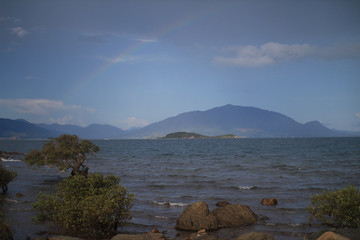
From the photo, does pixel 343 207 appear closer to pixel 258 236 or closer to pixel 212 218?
pixel 258 236

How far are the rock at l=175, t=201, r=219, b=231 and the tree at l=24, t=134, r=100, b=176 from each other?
25203 mm

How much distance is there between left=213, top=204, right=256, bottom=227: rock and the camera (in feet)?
64.1

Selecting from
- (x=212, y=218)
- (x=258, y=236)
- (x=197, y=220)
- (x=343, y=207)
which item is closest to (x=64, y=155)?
(x=197, y=220)

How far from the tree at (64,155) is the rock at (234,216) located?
26.2 metres

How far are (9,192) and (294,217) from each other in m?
29.3

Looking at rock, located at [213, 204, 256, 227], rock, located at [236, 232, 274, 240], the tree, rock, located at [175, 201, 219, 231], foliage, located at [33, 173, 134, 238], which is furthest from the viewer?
the tree

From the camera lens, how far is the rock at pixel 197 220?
18797 millimetres

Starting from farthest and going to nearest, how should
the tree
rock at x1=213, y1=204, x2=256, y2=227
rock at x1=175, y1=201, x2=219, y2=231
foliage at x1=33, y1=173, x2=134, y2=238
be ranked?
the tree, rock at x1=213, y1=204, x2=256, y2=227, rock at x1=175, y1=201, x2=219, y2=231, foliage at x1=33, y1=173, x2=134, y2=238

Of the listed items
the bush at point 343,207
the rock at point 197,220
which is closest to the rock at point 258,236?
the bush at point 343,207

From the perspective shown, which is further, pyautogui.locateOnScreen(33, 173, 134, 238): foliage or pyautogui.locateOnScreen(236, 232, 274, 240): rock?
pyautogui.locateOnScreen(33, 173, 134, 238): foliage

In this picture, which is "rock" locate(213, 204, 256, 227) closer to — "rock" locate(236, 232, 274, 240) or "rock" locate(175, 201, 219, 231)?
"rock" locate(175, 201, 219, 231)

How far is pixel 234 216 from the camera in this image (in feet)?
65.4

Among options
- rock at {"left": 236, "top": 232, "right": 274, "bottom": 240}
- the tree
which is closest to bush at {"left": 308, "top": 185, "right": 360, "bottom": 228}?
rock at {"left": 236, "top": 232, "right": 274, "bottom": 240}

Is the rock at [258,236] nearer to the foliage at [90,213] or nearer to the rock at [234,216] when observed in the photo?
the rock at [234,216]
